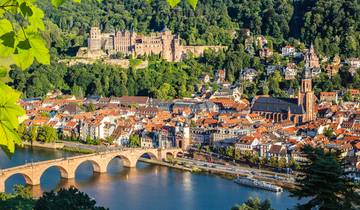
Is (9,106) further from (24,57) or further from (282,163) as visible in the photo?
(282,163)

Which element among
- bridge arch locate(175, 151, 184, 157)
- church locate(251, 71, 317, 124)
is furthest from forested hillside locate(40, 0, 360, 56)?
bridge arch locate(175, 151, 184, 157)

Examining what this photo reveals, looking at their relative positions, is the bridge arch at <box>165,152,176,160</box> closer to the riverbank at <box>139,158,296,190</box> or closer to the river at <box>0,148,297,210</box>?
the riverbank at <box>139,158,296,190</box>

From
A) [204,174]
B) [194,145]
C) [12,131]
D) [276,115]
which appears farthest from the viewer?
[276,115]

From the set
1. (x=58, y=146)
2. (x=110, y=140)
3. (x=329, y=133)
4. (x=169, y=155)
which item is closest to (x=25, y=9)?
(x=169, y=155)

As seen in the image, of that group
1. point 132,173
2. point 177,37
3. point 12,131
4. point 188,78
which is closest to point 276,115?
point 188,78

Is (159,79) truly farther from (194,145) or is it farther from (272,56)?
(194,145)

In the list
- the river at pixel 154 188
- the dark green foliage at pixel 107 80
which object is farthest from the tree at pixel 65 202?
the dark green foliage at pixel 107 80
